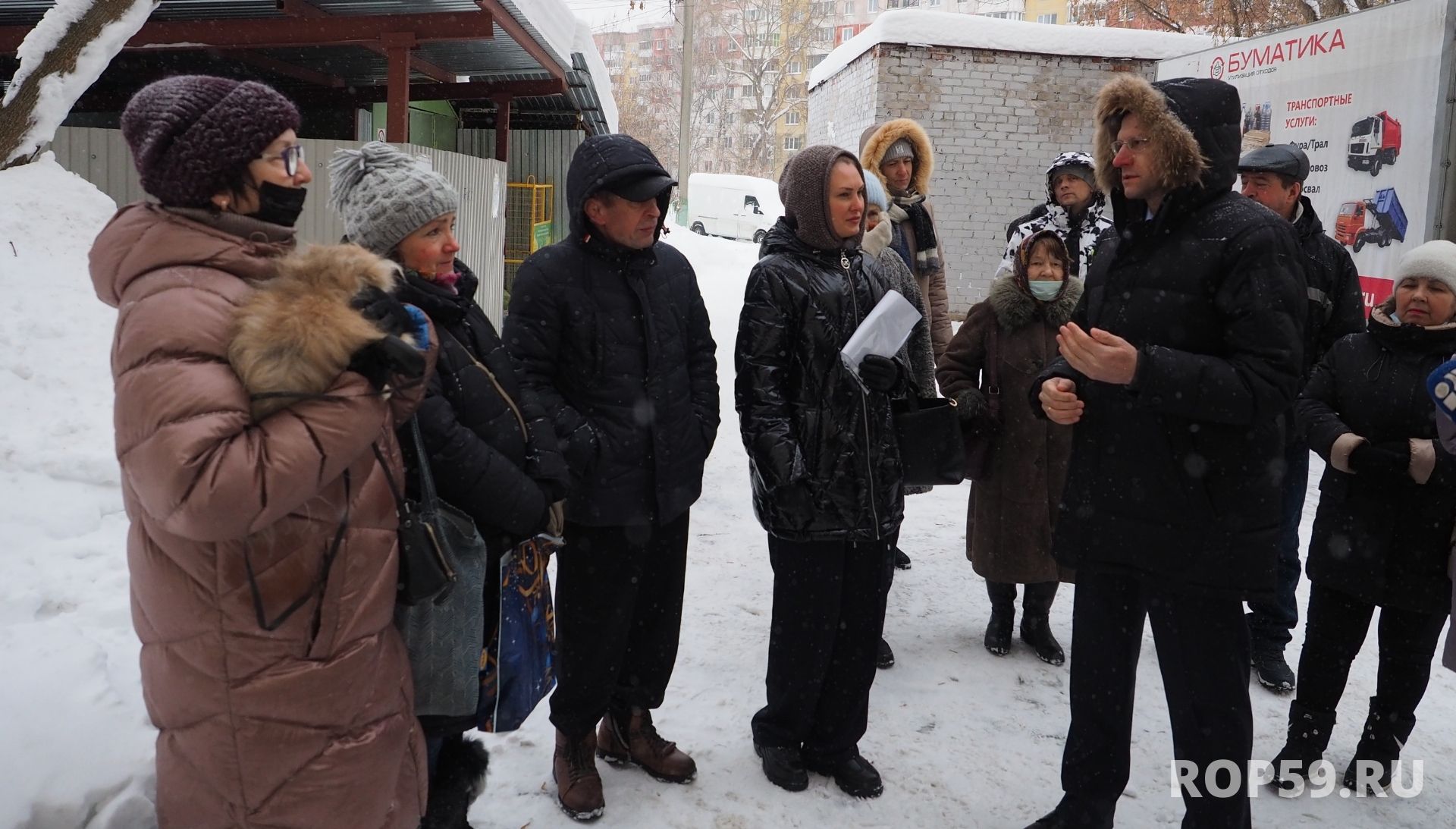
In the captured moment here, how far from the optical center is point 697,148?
5578 cm

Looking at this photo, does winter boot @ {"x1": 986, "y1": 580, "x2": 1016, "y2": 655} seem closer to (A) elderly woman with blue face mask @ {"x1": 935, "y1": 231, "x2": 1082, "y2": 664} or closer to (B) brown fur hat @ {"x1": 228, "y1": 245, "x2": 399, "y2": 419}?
(A) elderly woman with blue face mask @ {"x1": 935, "y1": 231, "x2": 1082, "y2": 664}

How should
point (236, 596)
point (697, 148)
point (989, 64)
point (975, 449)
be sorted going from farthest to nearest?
point (697, 148) → point (989, 64) → point (975, 449) → point (236, 596)

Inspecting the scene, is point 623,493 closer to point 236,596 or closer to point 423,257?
point 423,257

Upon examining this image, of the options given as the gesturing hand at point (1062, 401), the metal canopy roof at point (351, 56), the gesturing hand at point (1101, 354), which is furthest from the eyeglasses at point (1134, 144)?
the metal canopy roof at point (351, 56)

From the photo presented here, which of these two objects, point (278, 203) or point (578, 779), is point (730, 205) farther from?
point (278, 203)

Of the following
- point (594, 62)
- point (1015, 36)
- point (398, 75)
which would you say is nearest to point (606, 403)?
point (398, 75)

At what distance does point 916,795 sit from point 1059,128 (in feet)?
38.7

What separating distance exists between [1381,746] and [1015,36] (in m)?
11.5

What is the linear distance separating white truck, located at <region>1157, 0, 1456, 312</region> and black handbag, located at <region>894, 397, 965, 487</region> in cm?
406

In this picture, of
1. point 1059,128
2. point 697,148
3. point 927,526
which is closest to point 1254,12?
point 1059,128

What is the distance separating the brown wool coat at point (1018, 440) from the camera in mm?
3971

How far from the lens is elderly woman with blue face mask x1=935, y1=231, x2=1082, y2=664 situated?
13.0ft

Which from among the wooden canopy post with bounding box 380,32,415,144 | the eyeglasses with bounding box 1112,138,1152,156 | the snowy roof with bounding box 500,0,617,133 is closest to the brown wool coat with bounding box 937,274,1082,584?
the eyeglasses with bounding box 1112,138,1152,156

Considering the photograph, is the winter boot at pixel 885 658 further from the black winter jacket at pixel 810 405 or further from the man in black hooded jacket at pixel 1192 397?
the man in black hooded jacket at pixel 1192 397
